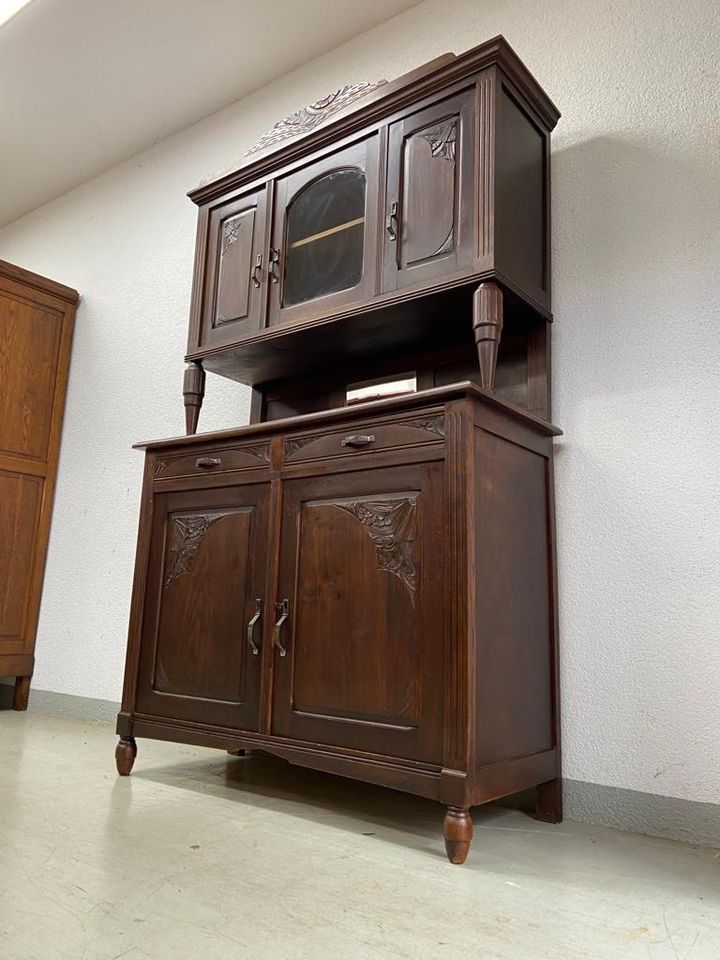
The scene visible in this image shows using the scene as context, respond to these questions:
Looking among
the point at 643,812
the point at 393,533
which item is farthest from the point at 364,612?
the point at 643,812

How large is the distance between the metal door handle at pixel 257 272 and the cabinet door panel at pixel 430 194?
1.53ft

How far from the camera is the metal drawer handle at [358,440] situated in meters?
1.67

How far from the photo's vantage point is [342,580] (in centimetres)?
167

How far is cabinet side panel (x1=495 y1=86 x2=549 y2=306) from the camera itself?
177 cm

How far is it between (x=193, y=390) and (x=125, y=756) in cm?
110

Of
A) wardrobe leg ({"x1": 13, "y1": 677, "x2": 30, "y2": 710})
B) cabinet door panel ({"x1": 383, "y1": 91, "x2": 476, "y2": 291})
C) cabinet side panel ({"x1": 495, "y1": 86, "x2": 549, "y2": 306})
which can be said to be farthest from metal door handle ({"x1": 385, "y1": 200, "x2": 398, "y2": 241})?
wardrobe leg ({"x1": 13, "y1": 677, "x2": 30, "y2": 710})

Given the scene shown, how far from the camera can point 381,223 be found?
75.9 inches

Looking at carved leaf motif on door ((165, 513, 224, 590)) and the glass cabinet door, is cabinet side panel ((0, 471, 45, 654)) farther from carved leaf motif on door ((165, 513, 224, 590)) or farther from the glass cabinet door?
the glass cabinet door

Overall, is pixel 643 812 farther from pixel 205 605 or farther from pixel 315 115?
pixel 315 115

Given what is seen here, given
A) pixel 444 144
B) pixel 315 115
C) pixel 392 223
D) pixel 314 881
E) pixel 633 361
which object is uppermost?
pixel 315 115

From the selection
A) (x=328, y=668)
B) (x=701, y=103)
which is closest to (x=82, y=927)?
(x=328, y=668)

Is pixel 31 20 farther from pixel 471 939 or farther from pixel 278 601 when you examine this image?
pixel 471 939

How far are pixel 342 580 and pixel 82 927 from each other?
2.71ft

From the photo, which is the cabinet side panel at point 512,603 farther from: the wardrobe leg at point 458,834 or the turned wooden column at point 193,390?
the turned wooden column at point 193,390
